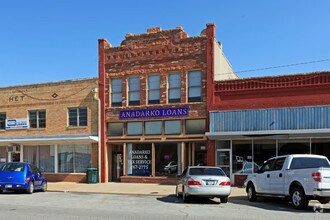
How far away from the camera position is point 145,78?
26969mm

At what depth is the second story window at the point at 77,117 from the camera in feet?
93.2

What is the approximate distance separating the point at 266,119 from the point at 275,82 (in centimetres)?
211

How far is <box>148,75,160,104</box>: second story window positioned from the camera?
26.7m

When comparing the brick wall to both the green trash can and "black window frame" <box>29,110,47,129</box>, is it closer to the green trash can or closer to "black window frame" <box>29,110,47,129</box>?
the green trash can

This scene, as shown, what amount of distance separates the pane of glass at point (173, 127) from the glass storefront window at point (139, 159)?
161 cm

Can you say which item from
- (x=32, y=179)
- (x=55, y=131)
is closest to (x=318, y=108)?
(x=32, y=179)

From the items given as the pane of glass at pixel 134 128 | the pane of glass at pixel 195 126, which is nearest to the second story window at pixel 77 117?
the pane of glass at pixel 134 128

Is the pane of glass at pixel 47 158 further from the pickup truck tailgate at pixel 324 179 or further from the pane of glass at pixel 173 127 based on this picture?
the pickup truck tailgate at pixel 324 179

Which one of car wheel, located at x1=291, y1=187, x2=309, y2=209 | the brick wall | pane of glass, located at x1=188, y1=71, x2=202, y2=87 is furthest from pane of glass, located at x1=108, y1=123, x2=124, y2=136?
car wheel, located at x1=291, y1=187, x2=309, y2=209

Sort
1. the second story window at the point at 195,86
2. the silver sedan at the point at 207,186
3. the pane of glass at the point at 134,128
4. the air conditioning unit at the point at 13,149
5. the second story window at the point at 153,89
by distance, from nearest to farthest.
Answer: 1. the silver sedan at the point at 207,186
2. the second story window at the point at 195,86
3. the second story window at the point at 153,89
4. the pane of glass at the point at 134,128
5. the air conditioning unit at the point at 13,149

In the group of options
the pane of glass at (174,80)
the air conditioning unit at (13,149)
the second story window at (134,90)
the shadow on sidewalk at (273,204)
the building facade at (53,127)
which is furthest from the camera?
the air conditioning unit at (13,149)

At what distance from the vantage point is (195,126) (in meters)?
25.6

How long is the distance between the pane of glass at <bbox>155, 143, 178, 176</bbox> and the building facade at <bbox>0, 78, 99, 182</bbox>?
4.17m

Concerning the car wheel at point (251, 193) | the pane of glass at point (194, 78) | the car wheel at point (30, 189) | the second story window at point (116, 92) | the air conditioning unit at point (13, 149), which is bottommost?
the car wheel at point (30, 189)
